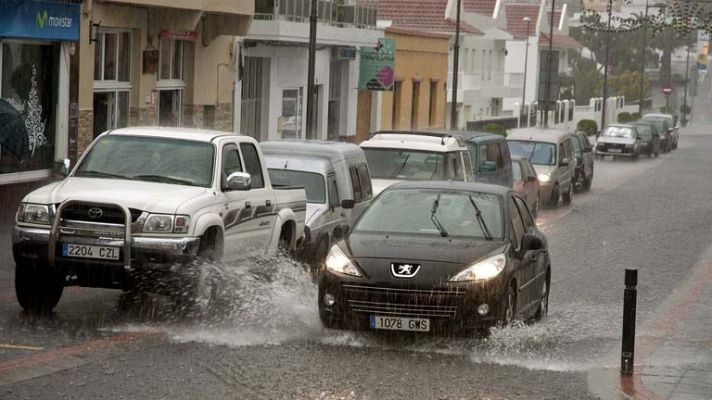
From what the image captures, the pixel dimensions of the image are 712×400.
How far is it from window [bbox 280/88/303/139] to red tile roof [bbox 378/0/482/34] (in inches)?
867

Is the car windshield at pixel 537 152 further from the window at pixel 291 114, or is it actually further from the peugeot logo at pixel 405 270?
the peugeot logo at pixel 405 270

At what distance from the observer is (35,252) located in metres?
12.9

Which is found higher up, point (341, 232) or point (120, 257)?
point (341, 232)

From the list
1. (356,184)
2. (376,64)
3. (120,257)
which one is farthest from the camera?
(376,64)

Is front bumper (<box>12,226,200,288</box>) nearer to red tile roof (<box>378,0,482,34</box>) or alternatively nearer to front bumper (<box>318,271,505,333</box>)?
front bumper (<box>318,271,505,333</box>)

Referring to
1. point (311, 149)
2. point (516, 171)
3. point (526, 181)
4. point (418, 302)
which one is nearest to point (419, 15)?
point (516, 171)

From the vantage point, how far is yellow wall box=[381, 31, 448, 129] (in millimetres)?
52250

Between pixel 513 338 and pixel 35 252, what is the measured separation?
4.26 m

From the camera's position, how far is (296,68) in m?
41.5

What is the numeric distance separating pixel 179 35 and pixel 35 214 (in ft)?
60.4

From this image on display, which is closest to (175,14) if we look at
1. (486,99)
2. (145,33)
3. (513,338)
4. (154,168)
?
(145,33)

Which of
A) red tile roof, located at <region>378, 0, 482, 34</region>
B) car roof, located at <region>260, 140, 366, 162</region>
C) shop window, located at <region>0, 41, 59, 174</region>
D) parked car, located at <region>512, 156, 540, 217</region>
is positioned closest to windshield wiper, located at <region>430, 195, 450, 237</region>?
car roof, located at <region>260, 140, 366, 162</region>

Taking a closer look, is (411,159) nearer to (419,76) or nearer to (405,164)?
(405,164)

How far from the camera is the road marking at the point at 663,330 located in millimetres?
10907
